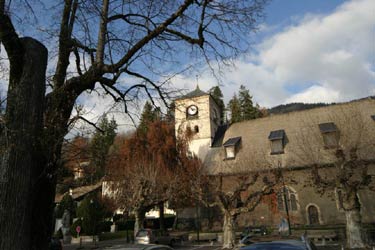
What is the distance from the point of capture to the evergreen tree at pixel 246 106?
201ft

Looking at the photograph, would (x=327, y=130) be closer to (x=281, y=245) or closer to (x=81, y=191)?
(x=281, y=245)

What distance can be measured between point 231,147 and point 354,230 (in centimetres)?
1887

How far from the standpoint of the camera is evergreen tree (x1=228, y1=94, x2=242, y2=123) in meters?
62.4

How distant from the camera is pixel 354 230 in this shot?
1712 centimetres

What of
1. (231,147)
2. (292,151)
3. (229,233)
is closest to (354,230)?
(229,233)

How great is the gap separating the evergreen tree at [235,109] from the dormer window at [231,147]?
25692 millimetres

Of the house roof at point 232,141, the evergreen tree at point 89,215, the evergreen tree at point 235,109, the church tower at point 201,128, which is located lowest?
the evergreen tree at point 89,215

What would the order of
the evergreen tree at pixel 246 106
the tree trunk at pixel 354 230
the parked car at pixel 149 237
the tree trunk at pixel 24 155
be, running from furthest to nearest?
the evergreen tree at pixel 246 106 → the parked car at pixel 149 237 → the tree trunk at pixel 354 230 → the tree trunk at pixel 24 155

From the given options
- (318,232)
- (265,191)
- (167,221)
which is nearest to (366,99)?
(318,232)

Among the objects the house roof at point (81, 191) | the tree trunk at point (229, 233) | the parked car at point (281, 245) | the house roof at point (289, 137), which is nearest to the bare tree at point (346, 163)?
the house roof at point (289, 137)

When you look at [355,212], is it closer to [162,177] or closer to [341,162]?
[341,162]

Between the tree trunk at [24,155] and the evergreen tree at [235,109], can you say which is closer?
the tree trunk at [24,155]

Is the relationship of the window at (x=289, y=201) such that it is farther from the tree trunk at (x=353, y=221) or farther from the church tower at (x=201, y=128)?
the tree trunk at (x=353, y=221)

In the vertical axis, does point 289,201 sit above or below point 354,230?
above
